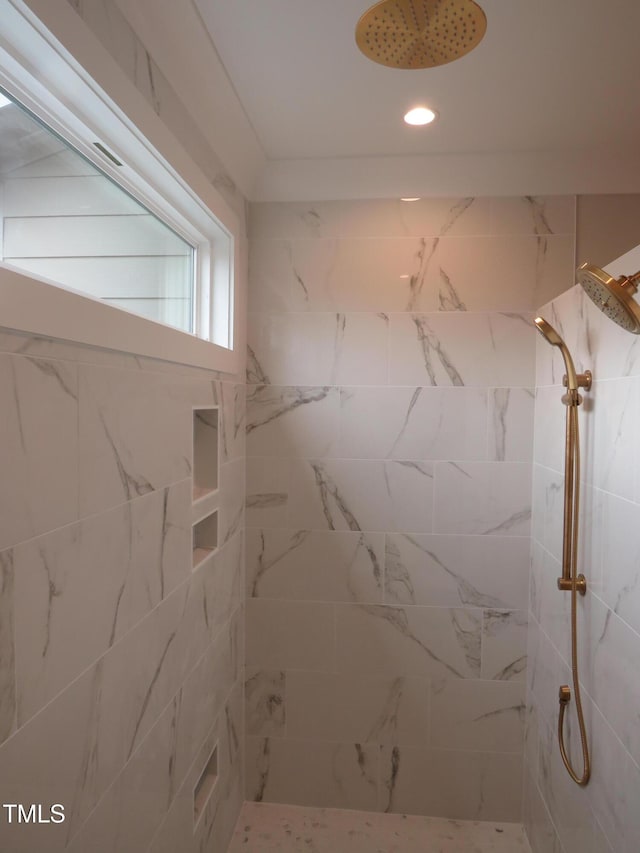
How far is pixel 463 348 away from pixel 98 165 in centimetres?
134

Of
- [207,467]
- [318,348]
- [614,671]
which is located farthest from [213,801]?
[318,348]

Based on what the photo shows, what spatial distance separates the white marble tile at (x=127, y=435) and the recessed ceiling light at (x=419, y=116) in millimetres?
1096

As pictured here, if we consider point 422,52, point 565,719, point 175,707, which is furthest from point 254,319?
point 565,719

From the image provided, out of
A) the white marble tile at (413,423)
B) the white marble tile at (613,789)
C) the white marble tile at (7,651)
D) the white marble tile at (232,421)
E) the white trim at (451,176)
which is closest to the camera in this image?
the white marble tile at (7,651)

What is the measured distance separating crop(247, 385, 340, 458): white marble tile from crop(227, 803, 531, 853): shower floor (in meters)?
1.34

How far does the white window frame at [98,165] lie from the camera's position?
2.74ft

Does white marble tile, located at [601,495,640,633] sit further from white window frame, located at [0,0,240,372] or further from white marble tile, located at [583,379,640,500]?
white window frame, located at [0,0,240,372]

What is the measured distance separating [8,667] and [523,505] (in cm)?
174

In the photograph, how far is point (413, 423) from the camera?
2.07 meters

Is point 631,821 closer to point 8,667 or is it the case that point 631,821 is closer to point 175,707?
point 175,707

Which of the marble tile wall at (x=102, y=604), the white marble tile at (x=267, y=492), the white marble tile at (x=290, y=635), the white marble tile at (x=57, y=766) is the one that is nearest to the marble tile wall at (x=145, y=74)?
the marble tile wall at (x=102, y=604)

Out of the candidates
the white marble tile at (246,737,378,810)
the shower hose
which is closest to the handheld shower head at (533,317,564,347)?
the shower hose

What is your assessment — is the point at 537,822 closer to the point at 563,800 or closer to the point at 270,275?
the point at 563,800

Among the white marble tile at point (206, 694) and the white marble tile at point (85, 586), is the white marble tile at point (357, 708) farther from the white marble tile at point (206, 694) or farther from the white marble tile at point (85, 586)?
the white marble tile at point (85, 586)
